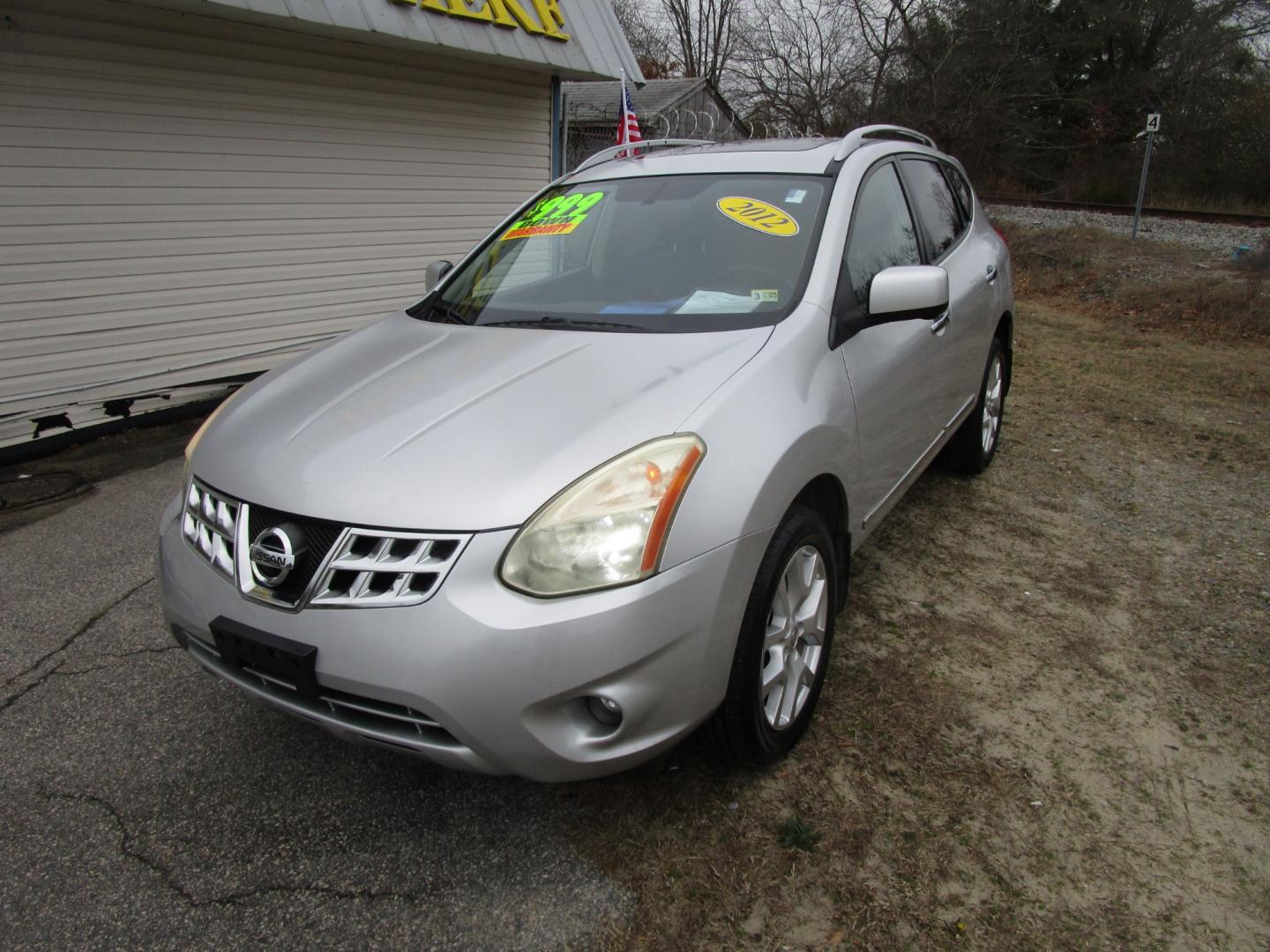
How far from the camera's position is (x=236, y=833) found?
87.4 inches

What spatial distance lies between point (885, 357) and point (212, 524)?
2.08 metres

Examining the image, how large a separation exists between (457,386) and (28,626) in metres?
2.24

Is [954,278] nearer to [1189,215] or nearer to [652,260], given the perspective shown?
[652,260]

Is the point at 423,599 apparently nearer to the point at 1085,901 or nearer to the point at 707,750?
the point at 707,750

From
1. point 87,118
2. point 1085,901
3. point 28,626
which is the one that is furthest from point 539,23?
point 1085,901

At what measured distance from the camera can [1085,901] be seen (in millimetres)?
2006

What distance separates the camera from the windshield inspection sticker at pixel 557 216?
3287mm

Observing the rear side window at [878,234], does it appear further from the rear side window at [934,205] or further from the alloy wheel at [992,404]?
the alloy wheel at [992,404]

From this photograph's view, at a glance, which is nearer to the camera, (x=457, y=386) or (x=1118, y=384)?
(x=457, y=386)

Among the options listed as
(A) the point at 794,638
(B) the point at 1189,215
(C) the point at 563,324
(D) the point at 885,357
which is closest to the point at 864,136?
(D) the point at 885,357

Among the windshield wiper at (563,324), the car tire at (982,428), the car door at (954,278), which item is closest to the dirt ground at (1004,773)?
the car tire at (982,428)

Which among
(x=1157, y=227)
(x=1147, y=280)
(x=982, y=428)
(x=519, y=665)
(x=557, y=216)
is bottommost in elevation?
(x=982, y=428)

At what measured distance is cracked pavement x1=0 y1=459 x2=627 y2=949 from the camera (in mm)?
1960

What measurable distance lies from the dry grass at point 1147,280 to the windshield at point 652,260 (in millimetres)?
8519
